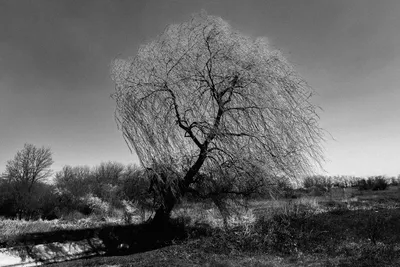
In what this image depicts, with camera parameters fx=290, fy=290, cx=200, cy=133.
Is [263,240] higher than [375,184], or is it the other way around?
[375,184]

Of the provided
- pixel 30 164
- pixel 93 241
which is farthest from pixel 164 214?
pixel 30 164

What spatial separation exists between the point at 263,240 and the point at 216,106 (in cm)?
418

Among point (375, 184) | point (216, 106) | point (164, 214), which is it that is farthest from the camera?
point (375, 184)

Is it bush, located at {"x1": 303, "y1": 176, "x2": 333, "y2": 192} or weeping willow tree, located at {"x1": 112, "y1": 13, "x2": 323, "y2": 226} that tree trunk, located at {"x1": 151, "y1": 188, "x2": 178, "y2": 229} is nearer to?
weeping willow tree, located at {"x1": 112, "y1": 13, "x2": 323, "y2": 226}

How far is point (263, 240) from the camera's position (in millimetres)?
8570

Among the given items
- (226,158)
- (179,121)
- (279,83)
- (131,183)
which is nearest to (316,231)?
(226,158)

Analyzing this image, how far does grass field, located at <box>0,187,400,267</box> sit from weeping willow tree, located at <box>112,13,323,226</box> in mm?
1780

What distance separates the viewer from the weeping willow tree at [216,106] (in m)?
7.83

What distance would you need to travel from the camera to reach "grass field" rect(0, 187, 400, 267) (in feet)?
21.7

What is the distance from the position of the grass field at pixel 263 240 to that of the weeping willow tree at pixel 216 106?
1.78 metres

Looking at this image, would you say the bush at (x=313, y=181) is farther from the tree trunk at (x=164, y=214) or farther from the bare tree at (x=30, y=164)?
the bare tree at (x=30, y=164)

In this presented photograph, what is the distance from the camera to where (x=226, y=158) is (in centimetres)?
863

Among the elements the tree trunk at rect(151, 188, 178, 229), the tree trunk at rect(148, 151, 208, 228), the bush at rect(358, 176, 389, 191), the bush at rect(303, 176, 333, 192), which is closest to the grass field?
the tree trunk at rect(151, 188, 178, 229)

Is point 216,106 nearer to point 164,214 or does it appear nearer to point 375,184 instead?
point 164,214
